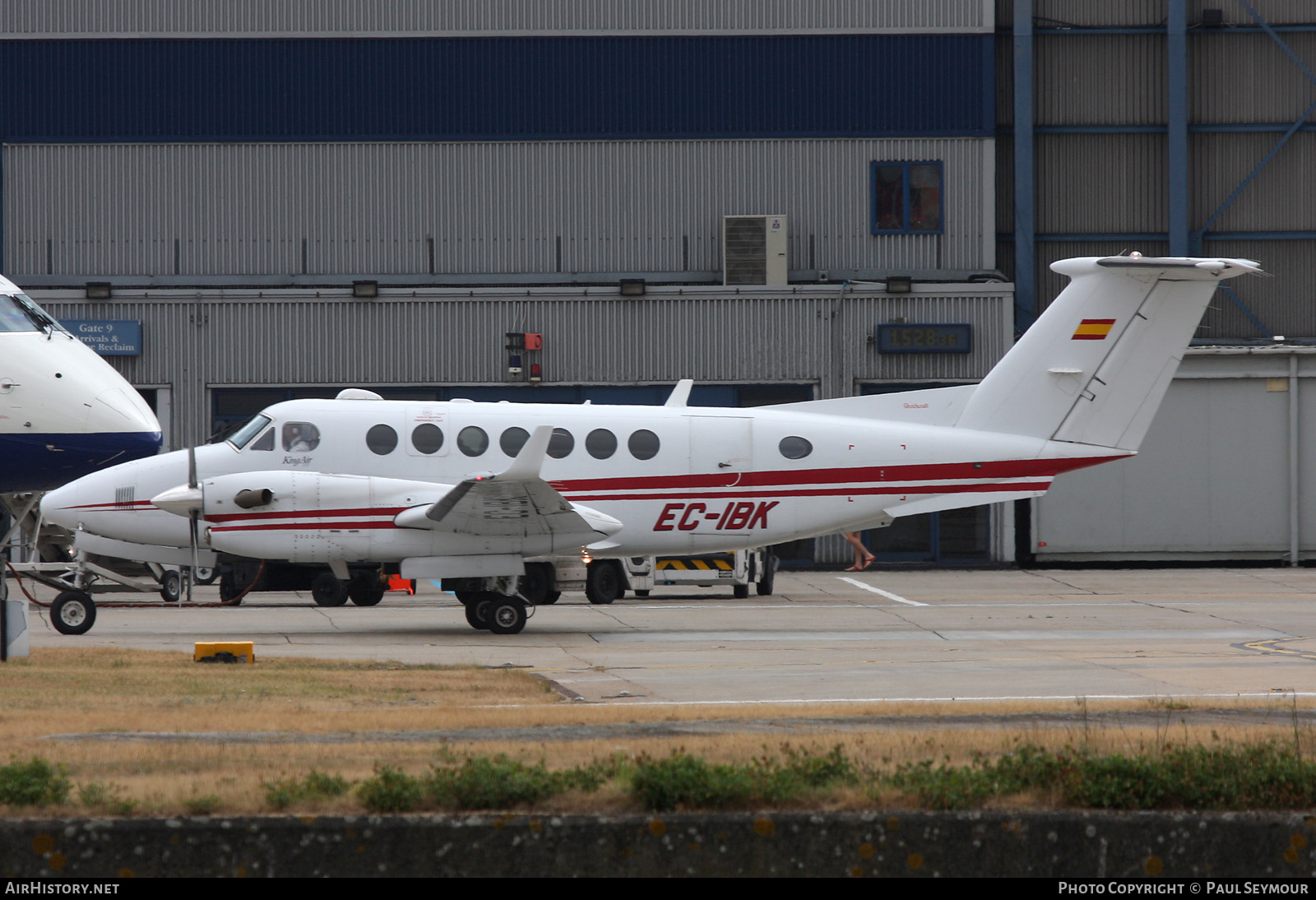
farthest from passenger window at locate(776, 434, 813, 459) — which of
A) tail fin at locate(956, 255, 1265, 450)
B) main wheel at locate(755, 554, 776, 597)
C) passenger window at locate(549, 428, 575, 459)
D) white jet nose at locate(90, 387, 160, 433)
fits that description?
white jet nose at locate(90, 387, 160, 433)

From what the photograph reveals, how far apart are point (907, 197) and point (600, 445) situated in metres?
15.0

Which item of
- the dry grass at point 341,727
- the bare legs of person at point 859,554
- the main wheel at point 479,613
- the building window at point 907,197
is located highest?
the building window at point 907,197

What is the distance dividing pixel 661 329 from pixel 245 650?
16756mm

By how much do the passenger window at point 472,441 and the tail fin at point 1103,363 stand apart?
20.3 feet

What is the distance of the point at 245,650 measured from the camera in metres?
13.5

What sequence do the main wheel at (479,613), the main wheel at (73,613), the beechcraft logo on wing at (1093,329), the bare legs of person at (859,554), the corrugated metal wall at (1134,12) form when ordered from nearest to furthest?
the main wheel at (73,613)
the main wheel at (479,613)
the beechcraft logo on wing at (1093,329)
the bare legs of person at (859,554)
the corrugated metal wall at (1134,12)

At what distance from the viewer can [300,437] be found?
17.5m

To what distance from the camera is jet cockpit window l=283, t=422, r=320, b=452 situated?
1742cm

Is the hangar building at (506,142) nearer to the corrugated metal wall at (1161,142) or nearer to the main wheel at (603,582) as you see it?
the corrugated metal wall at (1161,142)

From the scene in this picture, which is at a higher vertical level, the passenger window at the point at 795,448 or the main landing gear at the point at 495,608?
the passenger window at the point at 795,448

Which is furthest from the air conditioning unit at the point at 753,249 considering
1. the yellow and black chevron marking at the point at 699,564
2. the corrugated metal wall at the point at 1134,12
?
the yellow and black chevron marking at the point at 699,564

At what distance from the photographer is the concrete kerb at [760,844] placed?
241 inches

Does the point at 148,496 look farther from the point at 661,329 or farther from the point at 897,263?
the point at 897,263

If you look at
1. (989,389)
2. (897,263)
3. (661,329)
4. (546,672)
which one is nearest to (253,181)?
(661,329)
